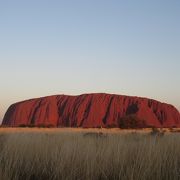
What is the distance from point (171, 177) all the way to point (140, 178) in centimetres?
59

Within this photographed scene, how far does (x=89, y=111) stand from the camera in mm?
98688

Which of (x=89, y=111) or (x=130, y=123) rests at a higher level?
(x=130, y=123)

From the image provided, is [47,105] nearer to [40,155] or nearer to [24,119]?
[24,119]

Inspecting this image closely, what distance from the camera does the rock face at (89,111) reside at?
3826 inches

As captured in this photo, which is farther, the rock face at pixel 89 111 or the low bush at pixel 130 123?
the rock face at pixel 89 111

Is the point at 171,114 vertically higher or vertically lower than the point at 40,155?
lower

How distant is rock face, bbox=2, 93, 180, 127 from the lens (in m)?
97.2

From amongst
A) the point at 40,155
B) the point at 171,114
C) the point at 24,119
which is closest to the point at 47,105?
the point at 24,119

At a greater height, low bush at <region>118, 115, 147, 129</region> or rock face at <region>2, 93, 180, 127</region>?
low bush at <region>118, 115, 147, 129</region>

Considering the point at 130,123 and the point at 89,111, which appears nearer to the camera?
the point at 130,123

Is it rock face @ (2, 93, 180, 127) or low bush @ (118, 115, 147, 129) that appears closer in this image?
low bush @ (118, 115, 147, 129)

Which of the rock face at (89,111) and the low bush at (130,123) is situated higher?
the low bush at (130,123)

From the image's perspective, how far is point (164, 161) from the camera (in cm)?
600

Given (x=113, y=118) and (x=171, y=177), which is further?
(x=113, y=118)
